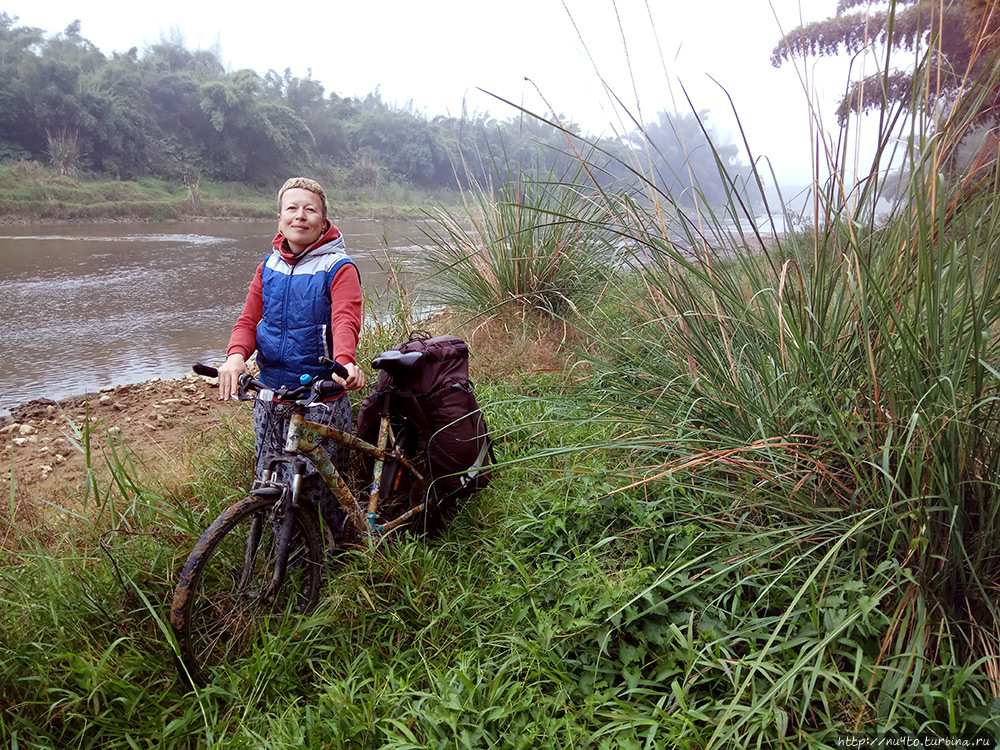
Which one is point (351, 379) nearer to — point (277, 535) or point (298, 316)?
point (298, 316)

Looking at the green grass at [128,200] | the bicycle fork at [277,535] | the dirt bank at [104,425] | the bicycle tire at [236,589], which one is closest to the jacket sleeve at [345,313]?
the bicycle fork at [277,535]

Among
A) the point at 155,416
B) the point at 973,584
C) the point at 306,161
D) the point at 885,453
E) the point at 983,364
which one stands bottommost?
the point at 155,416

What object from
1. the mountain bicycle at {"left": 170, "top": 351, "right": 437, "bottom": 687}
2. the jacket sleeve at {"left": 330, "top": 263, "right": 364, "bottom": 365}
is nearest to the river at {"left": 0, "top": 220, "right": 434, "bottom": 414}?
the jacket sleeve at {"left": 330, "top": 263, "right": 364, "bottom": 365}

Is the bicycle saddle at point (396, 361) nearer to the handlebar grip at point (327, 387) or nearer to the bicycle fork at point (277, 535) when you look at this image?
the handlebar grip at point (327, 387)

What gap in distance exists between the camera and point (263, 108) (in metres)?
33.0

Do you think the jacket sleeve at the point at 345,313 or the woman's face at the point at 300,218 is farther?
the woman's face at the point at 300,218

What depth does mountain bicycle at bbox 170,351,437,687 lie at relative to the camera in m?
1.62

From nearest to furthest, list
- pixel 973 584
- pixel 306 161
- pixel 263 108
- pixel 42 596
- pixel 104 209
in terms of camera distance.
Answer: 1. pixel 973 584
2. pixel 42 596
3. pixel 104 209
4. pixel 263 108
5. pixel 306 161

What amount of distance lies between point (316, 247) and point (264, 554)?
40.7 inches

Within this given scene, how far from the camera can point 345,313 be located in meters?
2.05

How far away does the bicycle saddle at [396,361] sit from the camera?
2131 millimetres

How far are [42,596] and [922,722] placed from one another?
213cm

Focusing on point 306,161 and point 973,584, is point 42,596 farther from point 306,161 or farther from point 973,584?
point 306,161

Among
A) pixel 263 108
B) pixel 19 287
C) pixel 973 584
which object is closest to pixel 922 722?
pixel 973 584
